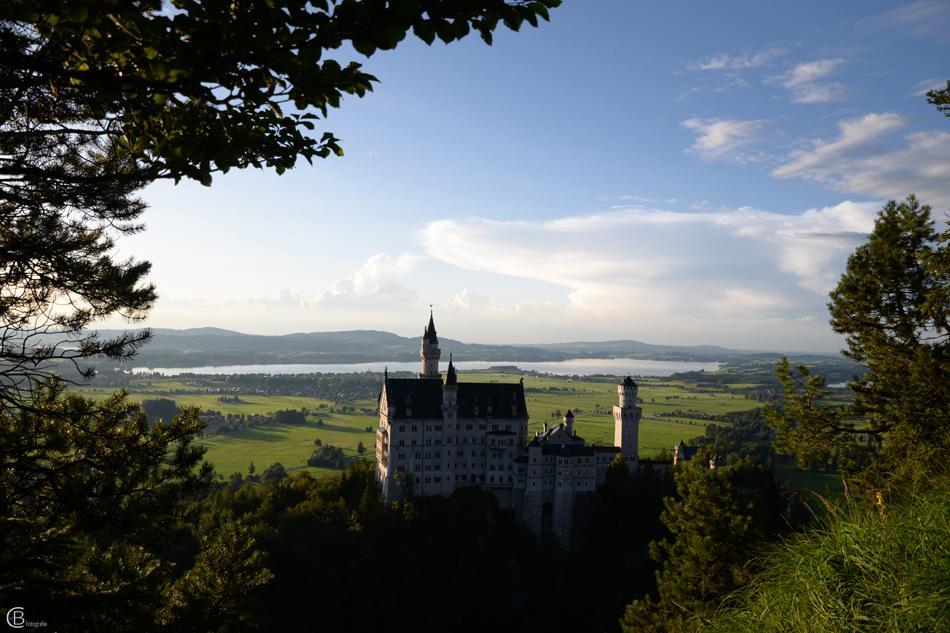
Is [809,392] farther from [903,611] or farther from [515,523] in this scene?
[515,523]

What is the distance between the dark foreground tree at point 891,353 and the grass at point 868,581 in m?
13.2

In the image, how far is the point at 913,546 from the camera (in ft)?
21.9

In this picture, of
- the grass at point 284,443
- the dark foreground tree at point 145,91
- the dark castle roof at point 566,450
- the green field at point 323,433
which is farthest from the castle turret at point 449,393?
the dark foreground tree at point 145,91

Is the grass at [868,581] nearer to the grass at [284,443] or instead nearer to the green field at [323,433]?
the grass at [284,443]

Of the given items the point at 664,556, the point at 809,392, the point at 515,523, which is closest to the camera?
the point at 809,392

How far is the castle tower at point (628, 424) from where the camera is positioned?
258 feet

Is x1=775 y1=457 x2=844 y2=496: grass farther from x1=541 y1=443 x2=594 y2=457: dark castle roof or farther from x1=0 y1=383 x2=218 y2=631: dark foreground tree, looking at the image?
x1=0 y1=383 x2=218 y2=631: dark foreground tree

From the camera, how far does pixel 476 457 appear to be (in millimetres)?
73375

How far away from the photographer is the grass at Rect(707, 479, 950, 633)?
600 cm

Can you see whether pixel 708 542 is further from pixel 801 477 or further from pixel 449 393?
pixel 801 477

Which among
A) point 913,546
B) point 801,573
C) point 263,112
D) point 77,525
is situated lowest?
point 77,525

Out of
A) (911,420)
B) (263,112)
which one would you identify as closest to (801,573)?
(263,112)

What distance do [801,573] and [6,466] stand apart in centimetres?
1255

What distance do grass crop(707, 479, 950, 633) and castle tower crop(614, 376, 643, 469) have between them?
7278cm
